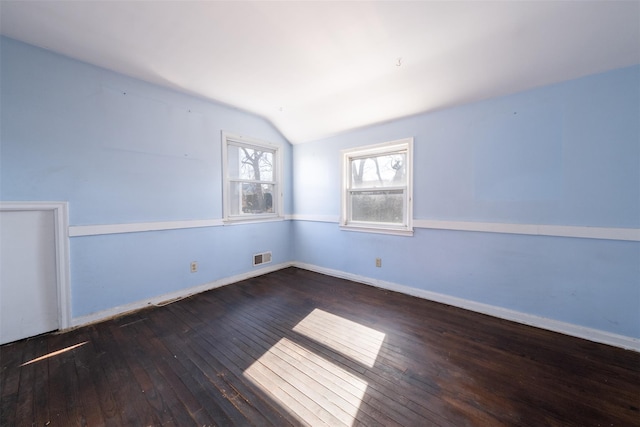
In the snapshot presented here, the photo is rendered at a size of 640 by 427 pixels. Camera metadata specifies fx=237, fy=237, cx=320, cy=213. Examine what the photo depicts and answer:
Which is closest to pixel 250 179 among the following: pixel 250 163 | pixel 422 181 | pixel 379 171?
pixel 250 163

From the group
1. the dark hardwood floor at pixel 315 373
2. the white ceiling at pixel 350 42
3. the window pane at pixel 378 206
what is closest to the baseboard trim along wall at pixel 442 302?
the dark hardwood floor at pixel 315 373

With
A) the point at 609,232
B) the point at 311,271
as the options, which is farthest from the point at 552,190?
the point at 311,271

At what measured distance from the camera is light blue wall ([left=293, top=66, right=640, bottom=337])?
1.95 m

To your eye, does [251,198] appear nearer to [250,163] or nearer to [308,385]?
[250,163]

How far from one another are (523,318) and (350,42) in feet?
10.0

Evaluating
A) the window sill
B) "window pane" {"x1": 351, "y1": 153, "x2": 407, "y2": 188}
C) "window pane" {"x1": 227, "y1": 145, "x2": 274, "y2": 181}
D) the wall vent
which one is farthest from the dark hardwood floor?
"window pane" {"x1": 227, "y1": 145, "x2": 274, "y2": 181}

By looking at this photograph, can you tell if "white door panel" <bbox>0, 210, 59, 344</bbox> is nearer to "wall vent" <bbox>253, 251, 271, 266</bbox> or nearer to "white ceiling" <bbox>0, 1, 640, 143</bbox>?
"white ceiling" <bbox>0, 1, 640, 143</bbox>

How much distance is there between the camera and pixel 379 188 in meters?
3.40

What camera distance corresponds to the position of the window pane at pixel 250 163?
3492 mm

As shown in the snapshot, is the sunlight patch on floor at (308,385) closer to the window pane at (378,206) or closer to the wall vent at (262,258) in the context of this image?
the wall vent at (262,258)

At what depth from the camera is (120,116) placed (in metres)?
2.47

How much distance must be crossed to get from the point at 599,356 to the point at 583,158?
5.28ft

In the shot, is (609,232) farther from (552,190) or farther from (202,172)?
(202,172)

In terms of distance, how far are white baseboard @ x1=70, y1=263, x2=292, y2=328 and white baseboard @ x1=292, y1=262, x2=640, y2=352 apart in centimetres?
178
